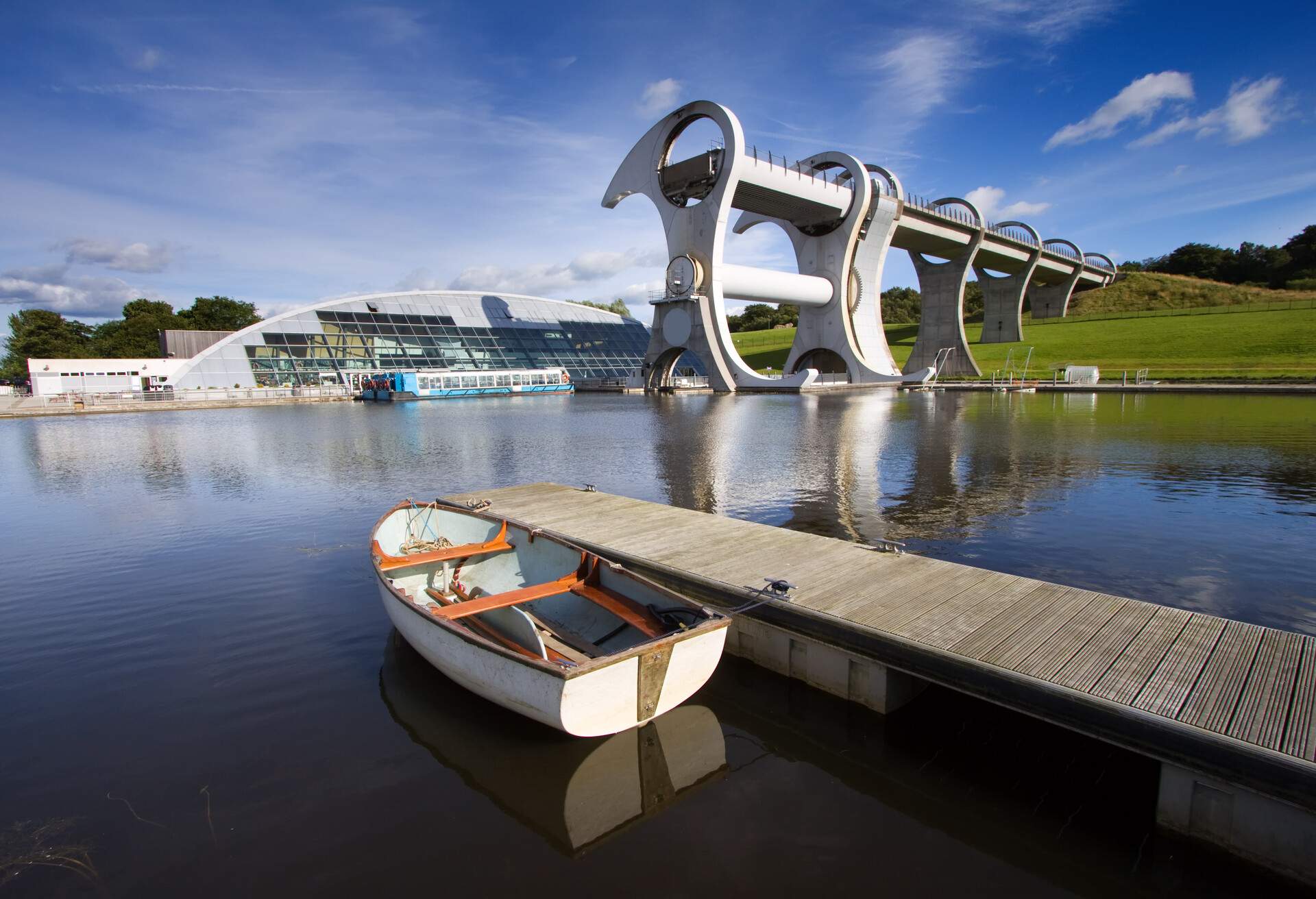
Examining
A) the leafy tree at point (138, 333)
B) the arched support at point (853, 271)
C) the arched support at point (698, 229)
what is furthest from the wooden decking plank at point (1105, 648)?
the leafy tree at point (138, 333)

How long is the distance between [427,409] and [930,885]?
5357 centimetres

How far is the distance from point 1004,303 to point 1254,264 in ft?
155

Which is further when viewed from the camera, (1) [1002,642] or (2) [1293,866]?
(1) [1002,642]

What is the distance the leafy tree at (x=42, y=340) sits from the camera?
317ft

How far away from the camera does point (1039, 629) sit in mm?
6699

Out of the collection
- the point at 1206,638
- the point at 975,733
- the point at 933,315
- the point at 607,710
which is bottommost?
the point at 975,733

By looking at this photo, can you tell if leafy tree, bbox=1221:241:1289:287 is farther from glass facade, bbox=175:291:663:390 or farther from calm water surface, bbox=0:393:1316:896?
calm water surface, bbox=0:393:1316:896

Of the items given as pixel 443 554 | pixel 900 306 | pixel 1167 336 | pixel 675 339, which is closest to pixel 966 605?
pixel 443 554

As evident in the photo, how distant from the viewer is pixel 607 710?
604 centimetres

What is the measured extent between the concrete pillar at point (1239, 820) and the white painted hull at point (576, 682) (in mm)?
3680

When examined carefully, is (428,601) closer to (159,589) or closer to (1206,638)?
(159,589)

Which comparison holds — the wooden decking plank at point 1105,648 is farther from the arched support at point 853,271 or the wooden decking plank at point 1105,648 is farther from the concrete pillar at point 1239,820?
the arched support at point 853,271

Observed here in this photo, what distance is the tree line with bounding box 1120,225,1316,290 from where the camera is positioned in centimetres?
9538

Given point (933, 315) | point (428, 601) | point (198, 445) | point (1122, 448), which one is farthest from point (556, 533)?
point (933, 315)
